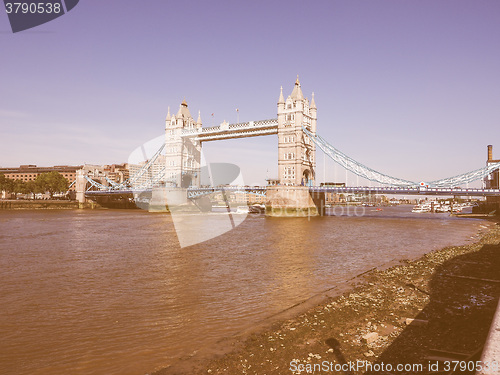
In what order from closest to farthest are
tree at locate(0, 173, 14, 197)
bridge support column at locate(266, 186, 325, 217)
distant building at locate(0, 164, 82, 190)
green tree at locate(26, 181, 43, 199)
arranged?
bridge support column at locate(266, 186, 325, 217) → tree at locate(0, 173, 14, 197) → green tree at locate(26, 181, 43, 199) → distant building at locate(0, 164, 82, 190)

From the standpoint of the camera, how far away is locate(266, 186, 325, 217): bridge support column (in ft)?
163

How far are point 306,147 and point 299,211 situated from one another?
1309cm

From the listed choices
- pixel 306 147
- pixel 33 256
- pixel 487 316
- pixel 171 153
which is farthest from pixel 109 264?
pixel 171 153

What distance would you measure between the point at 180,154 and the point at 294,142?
29687mm

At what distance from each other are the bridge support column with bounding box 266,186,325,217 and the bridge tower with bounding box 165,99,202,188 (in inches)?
1131

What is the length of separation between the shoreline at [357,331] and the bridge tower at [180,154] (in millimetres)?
66068

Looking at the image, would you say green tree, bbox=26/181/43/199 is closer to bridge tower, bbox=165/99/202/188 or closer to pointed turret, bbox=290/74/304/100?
bridge tower, bbox=165/99/202/188

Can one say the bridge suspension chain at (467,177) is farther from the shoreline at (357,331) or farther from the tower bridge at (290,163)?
the shoreline at (357,331)

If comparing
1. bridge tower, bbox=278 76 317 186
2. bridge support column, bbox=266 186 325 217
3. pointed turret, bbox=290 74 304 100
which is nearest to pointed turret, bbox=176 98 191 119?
bridge tower, bbox=278 76 317 186

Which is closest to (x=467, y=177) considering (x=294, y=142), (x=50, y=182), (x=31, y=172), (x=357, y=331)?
(x=294, y=142)

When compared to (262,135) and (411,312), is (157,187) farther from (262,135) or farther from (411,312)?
(411,312)

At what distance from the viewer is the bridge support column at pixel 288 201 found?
163 feet

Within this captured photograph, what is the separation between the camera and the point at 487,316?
7004 millimetres

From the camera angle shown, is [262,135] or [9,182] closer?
[262,135]
